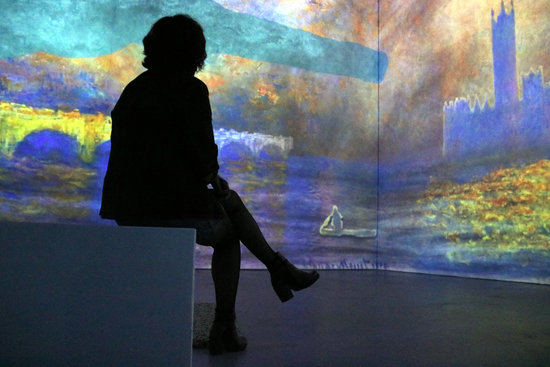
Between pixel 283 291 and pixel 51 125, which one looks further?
pixel 51 125

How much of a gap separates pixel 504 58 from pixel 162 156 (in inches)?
142

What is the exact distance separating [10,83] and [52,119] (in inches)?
16.7

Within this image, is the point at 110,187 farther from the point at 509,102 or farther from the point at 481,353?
the point at 509,102

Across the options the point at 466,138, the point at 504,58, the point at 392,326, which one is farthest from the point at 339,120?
the point at 392,326

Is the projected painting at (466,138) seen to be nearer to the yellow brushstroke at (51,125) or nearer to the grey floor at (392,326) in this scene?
the grey floor at (392,326)

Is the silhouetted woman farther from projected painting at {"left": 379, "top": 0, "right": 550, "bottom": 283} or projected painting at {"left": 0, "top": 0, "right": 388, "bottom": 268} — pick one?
projected painting at {"left": 0, "top": 0, "right": 388, "bottom": 268}

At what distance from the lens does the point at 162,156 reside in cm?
157

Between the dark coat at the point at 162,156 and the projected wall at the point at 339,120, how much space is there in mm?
3133

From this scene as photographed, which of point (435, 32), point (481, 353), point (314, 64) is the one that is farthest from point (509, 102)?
point (481, 353)

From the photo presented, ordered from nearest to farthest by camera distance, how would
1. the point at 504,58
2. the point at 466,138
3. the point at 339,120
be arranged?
1. the point at 504,58
2. the point at 466,138
3. the point at 339,120

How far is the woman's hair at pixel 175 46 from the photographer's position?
1650 mm

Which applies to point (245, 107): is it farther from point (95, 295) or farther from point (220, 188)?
point (95, 295)

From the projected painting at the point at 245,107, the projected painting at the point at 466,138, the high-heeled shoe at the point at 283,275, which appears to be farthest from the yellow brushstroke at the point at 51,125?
the high-heeled shoe at the point at 283,275

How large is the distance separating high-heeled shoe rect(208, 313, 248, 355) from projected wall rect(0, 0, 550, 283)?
2.95 meters
